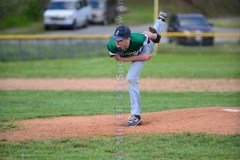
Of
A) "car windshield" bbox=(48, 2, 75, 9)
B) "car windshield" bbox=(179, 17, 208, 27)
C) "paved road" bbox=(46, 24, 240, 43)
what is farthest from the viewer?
"car windshield" bbox=(48, 2, 75, 9)

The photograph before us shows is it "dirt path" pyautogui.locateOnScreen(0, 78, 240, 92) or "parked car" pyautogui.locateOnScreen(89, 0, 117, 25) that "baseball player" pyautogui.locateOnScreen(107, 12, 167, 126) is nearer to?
"dirt path" pyautogui.locateOnScreen(0, 78, 240, 92)

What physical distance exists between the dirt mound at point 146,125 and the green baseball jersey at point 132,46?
1245 mm

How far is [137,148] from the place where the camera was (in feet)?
28.3

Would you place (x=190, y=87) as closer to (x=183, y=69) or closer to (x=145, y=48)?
(x=183, y=69)

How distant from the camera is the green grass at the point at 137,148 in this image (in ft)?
27.0

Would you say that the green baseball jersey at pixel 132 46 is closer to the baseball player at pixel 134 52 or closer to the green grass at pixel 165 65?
the baseball player at pixel 134 52

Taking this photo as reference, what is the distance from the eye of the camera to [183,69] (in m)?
23.0

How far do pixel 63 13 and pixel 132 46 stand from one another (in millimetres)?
24709

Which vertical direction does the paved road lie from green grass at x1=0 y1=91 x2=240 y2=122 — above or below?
below

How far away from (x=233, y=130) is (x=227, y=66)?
14489 millimetres

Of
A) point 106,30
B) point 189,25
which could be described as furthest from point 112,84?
point 106,30

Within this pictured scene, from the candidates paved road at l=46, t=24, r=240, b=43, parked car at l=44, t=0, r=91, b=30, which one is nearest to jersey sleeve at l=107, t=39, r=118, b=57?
paved road at l=46, t=24, r=240, b=43

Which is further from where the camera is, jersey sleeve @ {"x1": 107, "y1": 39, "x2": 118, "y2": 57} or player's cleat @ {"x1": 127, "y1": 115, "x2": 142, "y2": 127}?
player's cleat @ {"x1": 127, "y1": 115, "x2": 142, "y2": 127}

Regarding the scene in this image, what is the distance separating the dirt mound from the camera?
970 centimetres
